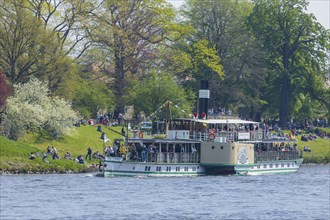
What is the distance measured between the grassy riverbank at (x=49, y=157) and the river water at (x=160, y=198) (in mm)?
2817

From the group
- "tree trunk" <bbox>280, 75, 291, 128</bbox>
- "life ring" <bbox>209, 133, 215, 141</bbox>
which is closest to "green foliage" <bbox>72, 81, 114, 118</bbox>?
"tree trunk" <bbox>280, 75, 291, 128</bbox>

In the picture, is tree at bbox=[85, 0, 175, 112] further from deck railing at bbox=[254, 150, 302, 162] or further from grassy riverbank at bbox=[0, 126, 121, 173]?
deck railing at bbox=[254, 150, 302, 162]

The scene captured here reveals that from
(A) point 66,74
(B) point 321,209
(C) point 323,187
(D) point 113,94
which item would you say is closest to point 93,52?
(D) point 113,94

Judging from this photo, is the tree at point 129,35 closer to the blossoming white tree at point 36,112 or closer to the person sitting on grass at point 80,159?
the blossoming white tree at point 36,112

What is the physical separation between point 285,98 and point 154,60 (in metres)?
21.2

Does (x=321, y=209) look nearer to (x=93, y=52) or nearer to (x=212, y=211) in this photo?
(x=212, y=211)

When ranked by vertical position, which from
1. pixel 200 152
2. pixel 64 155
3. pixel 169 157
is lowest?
pixel 169 157

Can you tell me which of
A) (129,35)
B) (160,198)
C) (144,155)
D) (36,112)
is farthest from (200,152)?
(129,35)

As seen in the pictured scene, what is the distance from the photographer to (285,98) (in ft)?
474

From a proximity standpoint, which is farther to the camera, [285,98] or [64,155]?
[285,98]

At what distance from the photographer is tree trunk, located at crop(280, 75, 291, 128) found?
143 metres

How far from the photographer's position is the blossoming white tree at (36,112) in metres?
104

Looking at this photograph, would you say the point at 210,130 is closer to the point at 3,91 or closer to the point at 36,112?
the point at 36,112

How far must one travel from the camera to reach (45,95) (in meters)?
110
